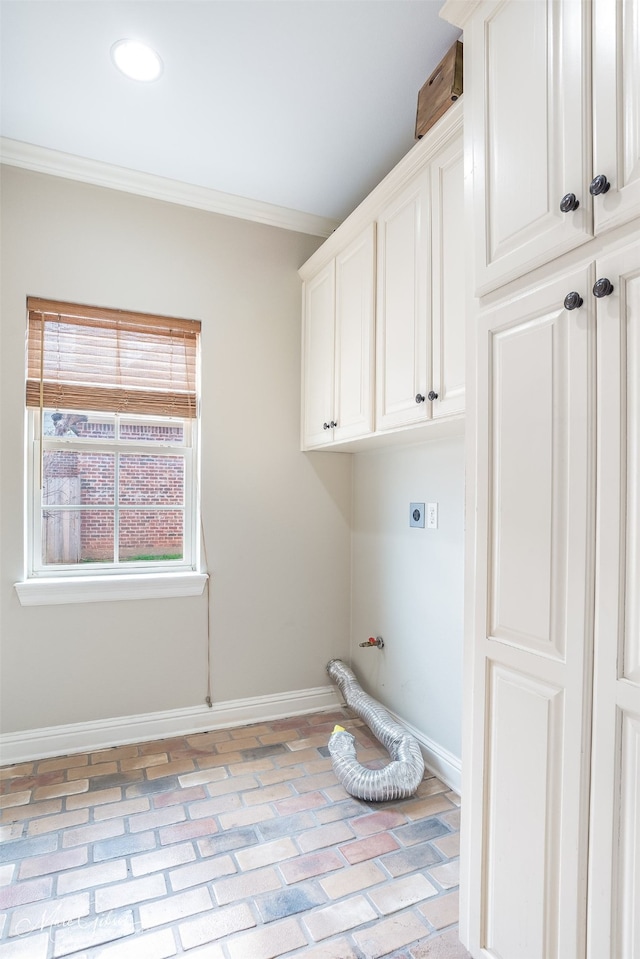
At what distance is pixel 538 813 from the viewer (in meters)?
1.09

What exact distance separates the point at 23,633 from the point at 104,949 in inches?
52.4

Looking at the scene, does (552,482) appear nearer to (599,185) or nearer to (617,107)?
(599,185)

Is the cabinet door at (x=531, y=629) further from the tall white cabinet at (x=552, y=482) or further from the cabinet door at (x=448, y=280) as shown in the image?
the cabinet door at (x=448, y=280)

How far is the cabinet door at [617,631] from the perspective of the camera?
911 mm

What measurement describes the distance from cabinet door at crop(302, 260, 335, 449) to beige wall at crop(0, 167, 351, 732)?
9 cm

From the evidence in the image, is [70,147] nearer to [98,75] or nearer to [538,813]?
[98,75]

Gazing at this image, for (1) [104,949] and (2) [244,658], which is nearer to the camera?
(1) [104,949]

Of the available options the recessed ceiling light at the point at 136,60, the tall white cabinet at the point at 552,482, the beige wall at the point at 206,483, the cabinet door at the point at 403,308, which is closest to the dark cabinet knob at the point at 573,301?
the tall white cabinet at the point at 552,482

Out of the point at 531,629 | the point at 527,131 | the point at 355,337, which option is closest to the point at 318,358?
the point at 355,337

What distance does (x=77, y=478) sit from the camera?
2494mm

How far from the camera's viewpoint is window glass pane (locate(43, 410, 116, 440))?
245 centimetres

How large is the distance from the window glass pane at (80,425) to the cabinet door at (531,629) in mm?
1895

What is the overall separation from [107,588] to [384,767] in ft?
4.76

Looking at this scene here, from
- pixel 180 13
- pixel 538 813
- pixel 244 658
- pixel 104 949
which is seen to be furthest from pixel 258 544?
pixel 180 13
